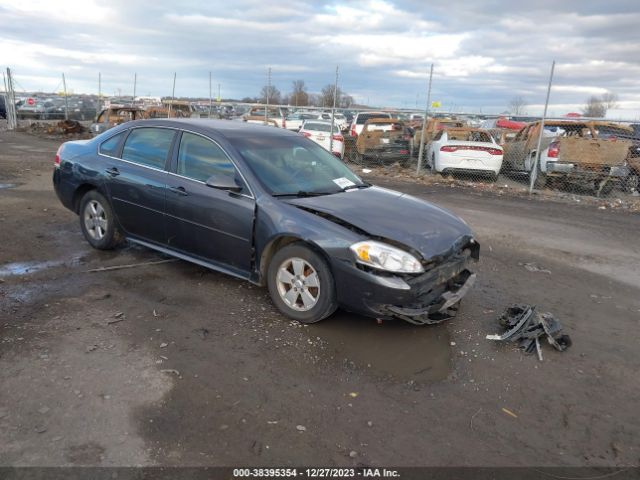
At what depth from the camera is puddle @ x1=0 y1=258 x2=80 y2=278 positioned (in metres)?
5.10

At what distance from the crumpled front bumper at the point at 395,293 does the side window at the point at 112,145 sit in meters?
3.12

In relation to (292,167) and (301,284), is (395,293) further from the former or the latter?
(292,167)

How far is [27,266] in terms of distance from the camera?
530cm

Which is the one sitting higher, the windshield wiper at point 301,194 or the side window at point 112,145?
the side window at point 112,145

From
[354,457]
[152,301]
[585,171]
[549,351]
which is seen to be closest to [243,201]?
[152,301]

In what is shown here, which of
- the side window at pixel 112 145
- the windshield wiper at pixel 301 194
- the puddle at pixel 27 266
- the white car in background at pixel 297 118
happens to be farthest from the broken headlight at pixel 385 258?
the white car in background at pixel 297 118

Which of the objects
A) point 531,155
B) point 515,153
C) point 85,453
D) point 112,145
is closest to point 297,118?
point 515,153

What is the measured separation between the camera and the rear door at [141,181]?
5.04m

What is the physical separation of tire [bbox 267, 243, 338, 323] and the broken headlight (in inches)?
12.4

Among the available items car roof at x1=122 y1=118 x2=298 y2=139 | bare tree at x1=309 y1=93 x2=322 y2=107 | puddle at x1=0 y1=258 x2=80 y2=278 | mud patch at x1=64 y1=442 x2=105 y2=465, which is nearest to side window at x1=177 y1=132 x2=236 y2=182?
car roof at x1=122 y1=118 x2=298 y2=139

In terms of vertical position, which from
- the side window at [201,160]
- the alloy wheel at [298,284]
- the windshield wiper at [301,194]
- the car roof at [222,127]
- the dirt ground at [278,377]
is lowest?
the dirt ground at [278,377]

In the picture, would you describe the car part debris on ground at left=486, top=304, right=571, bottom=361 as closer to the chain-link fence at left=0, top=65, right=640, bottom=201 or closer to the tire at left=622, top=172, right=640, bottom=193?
the chain-link fence at left=0, top=65, right=640, bottom=201

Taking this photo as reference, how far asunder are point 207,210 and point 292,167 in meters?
0.90

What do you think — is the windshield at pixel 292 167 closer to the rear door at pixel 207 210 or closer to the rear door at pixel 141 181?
the rear door at pixel 207 210
